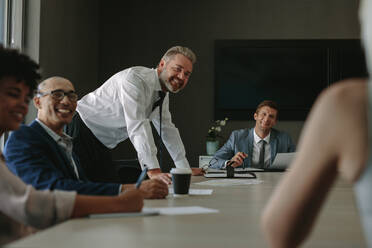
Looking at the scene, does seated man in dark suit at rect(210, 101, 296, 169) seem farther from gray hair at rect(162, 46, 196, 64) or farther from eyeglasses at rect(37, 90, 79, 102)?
eyeglasses at rect(37, 90, 79, 102)

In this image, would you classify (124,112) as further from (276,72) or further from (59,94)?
(276,72)

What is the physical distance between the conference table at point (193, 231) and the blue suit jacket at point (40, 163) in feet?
0.79

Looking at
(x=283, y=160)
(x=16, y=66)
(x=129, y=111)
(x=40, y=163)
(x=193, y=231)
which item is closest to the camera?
(x=193, y=231)

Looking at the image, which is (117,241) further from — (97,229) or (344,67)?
(344,67)

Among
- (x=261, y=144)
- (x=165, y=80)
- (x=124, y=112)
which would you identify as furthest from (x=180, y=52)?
(x=261, y=144)

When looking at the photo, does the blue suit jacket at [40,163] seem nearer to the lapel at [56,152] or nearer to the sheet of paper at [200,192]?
the lapel at [56,152]

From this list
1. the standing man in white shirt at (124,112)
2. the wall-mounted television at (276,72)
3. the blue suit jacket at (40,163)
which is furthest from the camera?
the wall-mounted television at (276,72)

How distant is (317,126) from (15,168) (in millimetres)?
1206

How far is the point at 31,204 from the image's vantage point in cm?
109

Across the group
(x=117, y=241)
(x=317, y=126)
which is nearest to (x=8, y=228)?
(x=117, y=241)

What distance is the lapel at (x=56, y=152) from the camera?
1554 millimetres

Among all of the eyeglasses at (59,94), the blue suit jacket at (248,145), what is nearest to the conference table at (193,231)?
the eyeglasses at (59,94)

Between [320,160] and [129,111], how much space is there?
2.02 metres

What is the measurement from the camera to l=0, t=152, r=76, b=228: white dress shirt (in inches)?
42.9
